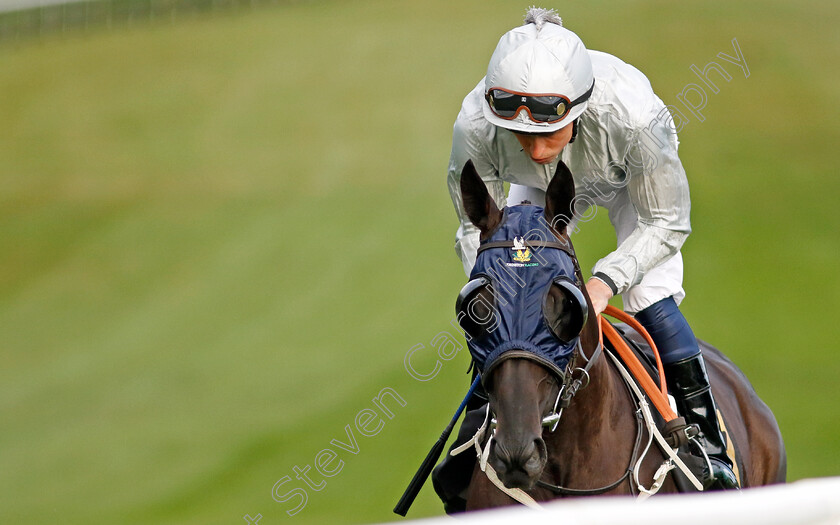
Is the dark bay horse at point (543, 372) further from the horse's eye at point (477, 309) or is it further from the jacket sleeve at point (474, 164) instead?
the jacket sleeve at point (474, 164)

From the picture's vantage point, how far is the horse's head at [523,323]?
2689 millimetres

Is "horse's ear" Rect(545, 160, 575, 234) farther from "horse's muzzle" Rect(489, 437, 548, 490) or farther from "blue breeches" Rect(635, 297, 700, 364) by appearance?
"blue breeches" Rect(635, 297, 700, 364)

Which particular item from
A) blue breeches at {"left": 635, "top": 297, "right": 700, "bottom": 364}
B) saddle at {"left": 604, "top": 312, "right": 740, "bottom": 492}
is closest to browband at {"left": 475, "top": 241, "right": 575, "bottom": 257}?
saddle at {"left": 604, "top": 312, "right": 740, "bottom": 492}

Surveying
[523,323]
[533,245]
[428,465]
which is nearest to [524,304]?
[523,323]

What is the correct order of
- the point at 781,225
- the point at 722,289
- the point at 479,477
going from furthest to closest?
the point at 781,225, the point at 722,289, the point at 479,477

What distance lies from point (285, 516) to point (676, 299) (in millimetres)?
3357

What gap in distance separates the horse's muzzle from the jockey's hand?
61cm

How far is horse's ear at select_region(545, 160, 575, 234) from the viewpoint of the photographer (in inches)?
116

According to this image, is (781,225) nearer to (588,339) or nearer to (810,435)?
(810,435)

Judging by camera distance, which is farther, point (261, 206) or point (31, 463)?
point (261, 206)

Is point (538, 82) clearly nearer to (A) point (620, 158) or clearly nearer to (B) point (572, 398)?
(A) point (620, 158)

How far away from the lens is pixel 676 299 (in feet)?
12.7

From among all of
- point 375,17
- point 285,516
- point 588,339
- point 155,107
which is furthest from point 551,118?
point 375,17

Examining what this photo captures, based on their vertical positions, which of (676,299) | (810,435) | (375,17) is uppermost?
(676,299)
